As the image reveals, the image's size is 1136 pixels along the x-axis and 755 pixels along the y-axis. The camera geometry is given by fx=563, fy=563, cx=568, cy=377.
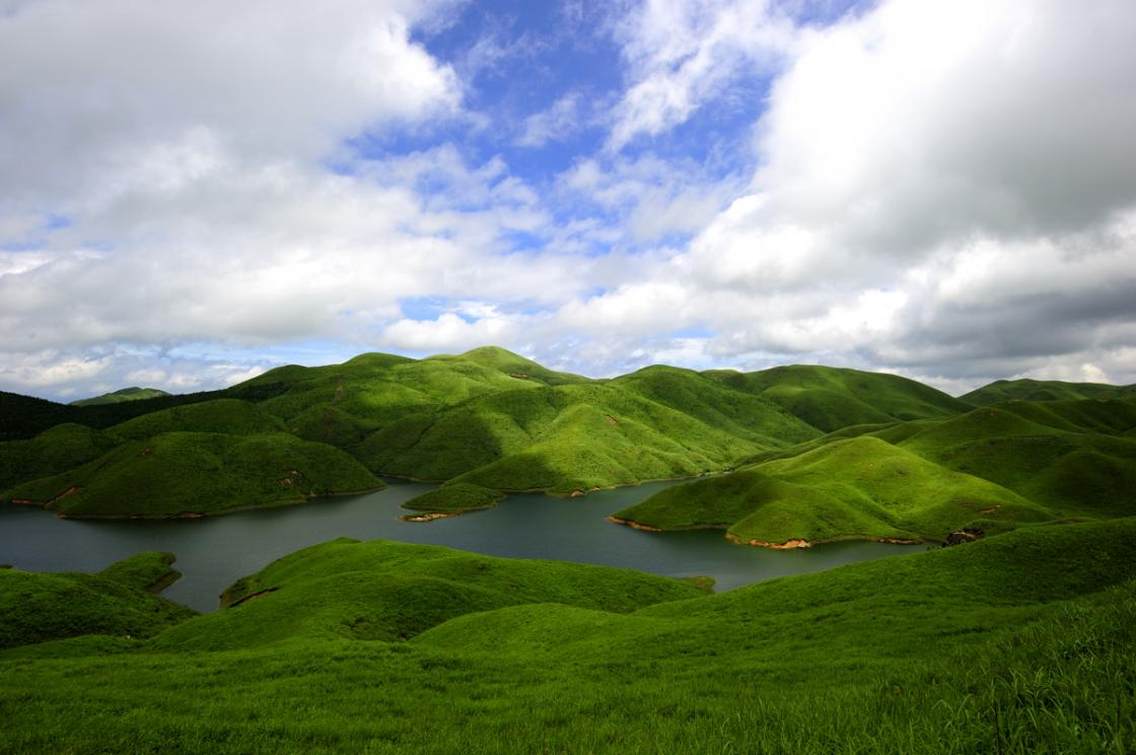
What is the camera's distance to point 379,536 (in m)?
142

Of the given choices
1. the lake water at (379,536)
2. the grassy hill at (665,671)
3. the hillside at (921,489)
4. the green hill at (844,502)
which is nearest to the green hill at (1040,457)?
the hillside at (921,489)

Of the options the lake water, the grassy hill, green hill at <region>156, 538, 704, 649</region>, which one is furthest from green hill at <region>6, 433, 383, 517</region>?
the grassy hill

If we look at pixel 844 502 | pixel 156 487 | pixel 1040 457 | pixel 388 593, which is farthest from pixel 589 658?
pixel 156 487

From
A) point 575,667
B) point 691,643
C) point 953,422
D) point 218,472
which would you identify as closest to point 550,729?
point 575,667

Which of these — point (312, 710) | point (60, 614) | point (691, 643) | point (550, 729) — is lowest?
point (60, 614)

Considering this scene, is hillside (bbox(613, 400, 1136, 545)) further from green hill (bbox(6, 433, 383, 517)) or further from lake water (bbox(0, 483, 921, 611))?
green hill (bbox(6, 433, 383, 517))

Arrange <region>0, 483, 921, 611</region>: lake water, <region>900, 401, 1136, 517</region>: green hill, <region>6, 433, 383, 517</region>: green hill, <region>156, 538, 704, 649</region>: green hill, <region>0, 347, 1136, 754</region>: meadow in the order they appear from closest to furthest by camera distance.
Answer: <region>0, 347, 1136, 754</region>: meadow
<region>156, 538, 704, 649</region>: green hill
<region>0, 483, 921, 611</region>: lake water
<region>900, 401, 1136, 517</region>: green hill
<region>6, 433, 383, 517</region>: green hill

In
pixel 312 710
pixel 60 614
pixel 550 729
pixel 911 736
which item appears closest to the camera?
pixel 911 736

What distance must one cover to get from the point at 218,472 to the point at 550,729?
215 meters

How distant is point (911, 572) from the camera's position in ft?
131

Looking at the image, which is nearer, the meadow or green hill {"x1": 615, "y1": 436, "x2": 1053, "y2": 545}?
the meadow

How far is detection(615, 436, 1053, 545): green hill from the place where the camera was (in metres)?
116

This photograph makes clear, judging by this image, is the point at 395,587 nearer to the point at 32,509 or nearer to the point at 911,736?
the point at 911,736

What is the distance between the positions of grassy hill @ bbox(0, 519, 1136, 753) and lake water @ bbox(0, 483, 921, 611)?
1986 inches
